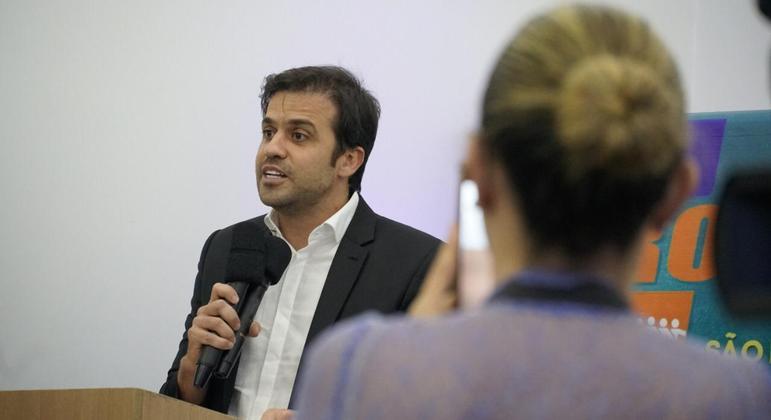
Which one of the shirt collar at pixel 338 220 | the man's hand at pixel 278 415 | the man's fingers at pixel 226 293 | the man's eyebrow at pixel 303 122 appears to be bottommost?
the man's hand at pixel 278 415

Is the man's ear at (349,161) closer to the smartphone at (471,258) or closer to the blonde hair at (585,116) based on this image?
the smartphone at (471,258)

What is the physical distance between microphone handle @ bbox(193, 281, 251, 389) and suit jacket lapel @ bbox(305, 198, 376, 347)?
345 millimetres

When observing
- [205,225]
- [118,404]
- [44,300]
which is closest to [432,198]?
[205,225]

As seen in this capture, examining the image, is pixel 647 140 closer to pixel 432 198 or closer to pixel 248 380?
pixel 248 380

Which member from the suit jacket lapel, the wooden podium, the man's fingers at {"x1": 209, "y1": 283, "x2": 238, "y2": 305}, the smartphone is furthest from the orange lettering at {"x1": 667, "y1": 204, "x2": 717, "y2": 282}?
the smartphone

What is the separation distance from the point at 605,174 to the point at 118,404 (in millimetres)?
1742

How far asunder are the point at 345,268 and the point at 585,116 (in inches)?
91.4

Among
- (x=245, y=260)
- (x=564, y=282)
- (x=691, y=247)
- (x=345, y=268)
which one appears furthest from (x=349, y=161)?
(x=564, y=282)

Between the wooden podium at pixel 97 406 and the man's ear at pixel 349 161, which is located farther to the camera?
the man's ear at pixel 349 161

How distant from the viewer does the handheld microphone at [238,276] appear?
8.34 feet

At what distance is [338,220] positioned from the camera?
10.5 feet

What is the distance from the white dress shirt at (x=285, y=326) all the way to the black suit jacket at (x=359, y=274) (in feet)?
0.15

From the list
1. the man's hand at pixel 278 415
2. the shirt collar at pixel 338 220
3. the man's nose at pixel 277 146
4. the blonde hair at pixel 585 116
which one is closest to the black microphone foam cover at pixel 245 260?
the man's hand at pixel 278 415

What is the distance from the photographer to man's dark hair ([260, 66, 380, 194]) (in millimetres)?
3416
